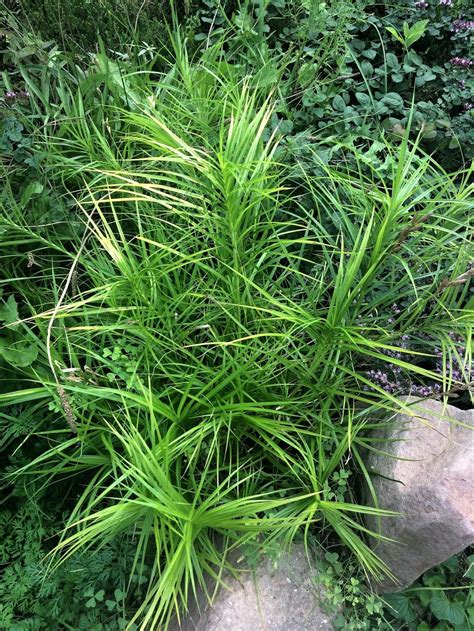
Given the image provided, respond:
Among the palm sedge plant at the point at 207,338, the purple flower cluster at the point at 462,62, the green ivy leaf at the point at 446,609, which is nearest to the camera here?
the palm sedge plant at the point at 207,338

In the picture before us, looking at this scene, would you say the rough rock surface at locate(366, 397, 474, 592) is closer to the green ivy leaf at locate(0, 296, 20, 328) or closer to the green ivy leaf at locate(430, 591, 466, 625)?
the green ivy leaf at locate(430, 591, 466, 625)

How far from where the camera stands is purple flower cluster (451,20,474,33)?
7.03ft

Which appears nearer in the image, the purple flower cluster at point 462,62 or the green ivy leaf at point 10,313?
the green ivy leaf at point 10,313

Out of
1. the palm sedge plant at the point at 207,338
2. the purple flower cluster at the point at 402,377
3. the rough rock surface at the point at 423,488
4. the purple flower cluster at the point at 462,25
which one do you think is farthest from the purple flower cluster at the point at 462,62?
the rough rock surface at the point at 423,488

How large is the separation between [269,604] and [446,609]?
1.82 feet

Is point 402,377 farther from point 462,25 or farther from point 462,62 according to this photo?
point 462,25

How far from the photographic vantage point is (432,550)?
4.69 ft

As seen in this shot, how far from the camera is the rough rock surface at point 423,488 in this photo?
1382mm

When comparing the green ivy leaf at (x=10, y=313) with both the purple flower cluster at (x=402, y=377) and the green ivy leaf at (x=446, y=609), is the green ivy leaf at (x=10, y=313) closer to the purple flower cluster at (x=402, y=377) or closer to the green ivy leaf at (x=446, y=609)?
the purple flower cluster at (x=402, y=377)

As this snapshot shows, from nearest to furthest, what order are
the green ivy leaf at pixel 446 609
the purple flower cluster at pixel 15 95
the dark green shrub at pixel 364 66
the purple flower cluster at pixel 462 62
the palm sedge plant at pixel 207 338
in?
the palm sedge plant at pixel 207 338
the green ivy leaf at pixel 446 609
the purple flower cluster at pixel 15 95
the dark green shrub at pixel 364 66
the purple flower cluster at pixel 462 62

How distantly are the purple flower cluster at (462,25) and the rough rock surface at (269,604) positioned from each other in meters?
2.13

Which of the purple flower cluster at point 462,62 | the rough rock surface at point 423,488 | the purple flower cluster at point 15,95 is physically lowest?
the rough rock surface at point 423,488

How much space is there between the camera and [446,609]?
1.55m

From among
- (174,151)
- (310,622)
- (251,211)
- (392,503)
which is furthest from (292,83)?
(310,622)
